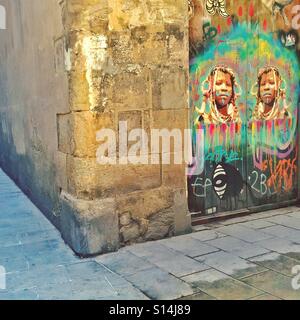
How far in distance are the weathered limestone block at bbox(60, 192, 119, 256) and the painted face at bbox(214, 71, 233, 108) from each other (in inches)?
68.0

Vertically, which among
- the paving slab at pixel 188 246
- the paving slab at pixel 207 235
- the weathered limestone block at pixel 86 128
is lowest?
the paving slab at pixel 188 246

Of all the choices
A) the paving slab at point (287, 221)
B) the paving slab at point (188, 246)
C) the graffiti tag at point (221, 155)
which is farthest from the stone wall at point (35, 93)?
the paving slab at point (287, 221)

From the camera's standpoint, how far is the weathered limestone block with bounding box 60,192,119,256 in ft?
13.1

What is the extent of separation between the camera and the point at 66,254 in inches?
162

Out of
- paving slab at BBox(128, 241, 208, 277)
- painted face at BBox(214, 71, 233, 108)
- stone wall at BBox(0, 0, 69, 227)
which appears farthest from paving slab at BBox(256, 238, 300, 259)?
stone wall at BBox(0, 0, 69, 227)

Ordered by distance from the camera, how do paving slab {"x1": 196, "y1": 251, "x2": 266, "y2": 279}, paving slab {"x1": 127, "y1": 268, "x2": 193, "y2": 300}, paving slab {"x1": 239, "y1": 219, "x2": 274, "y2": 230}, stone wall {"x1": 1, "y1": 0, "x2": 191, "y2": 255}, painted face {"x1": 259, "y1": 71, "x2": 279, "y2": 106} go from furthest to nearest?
1. painted face {"x1": 259, "y1": 71, "x2": 279, "y2": 106}
2. paving slab {"x1": 239, "y1": 219, "x2": 274, "y2": 230}
3. stone wall {"x1": 1, "y1": 0, "x2": 191, "y2": 255}
4. paving slab {"x1": 196, "y1": 251, "x2": 266, "y2": 279}
5. paving slab {"x1": 127, "y1": 268, "x2": 193, "y2": 300}

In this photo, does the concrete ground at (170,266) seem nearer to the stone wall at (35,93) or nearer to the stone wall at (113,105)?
the stone wall at (113,105)

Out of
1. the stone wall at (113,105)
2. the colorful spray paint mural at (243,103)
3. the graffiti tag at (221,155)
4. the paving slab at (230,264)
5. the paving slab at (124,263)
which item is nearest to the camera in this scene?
the paving slab at (230,264)

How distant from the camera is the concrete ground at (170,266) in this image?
3.23 meters

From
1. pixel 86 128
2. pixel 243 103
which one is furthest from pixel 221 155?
pixel 86 128

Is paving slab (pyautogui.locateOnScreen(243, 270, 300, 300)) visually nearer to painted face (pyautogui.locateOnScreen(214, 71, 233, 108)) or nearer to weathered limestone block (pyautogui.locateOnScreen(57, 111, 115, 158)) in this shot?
weathered limestone block (pyautogui.locateOnScreen(57, 111, 115, 158))
